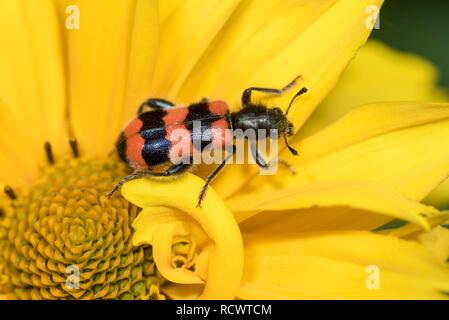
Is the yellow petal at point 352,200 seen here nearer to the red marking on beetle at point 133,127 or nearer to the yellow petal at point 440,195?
the red marking on beetle at point 133,127

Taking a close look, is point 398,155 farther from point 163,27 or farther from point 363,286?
point 163,27

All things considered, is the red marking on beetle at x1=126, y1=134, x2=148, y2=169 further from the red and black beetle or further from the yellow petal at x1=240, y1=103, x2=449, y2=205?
the yellow petal at x1=240, y1=103, x2=449, y2=205

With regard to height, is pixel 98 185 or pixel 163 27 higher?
pixel 163 27

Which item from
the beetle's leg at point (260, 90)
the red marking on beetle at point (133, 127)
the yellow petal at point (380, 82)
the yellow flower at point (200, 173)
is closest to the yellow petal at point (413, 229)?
the yellow flower at point (200, 173)

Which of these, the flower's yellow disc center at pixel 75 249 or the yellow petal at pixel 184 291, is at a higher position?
the flower's yellow disc center at pixel 75 249

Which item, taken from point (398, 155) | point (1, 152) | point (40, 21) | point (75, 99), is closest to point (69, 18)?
point (40, 21)

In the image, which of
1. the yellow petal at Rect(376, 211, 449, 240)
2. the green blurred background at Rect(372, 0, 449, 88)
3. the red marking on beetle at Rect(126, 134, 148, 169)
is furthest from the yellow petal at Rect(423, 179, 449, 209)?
the red marking on beetle at Rect(126, 134, 148, 169)
